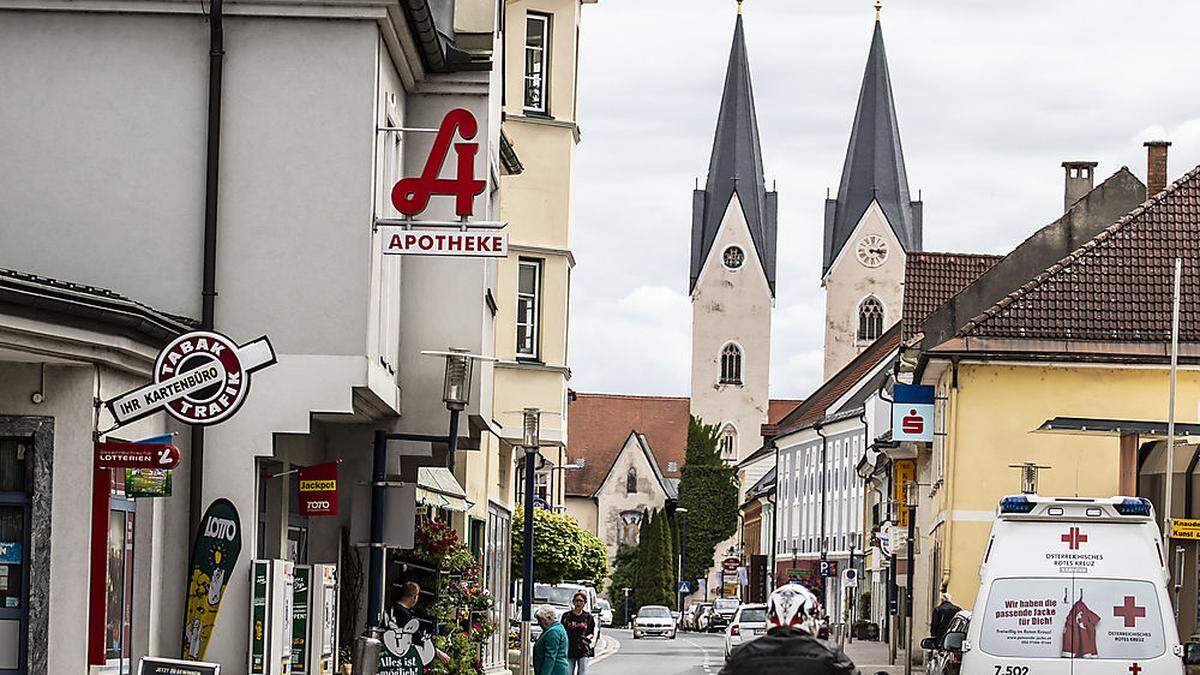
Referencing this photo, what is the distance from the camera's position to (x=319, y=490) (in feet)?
60.8

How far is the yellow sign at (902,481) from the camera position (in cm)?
5078

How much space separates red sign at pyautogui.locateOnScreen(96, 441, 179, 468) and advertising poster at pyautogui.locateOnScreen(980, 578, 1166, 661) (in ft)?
25.5

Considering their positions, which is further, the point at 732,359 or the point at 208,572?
the point at 732,359

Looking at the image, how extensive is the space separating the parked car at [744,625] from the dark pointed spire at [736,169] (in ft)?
267

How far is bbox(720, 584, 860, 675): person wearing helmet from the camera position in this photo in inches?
326

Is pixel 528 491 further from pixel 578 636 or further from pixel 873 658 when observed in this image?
pixel 873 658

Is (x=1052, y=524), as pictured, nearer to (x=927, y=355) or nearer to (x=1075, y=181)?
(x=927, y=355)

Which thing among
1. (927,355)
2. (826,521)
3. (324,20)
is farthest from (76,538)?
(826,521)

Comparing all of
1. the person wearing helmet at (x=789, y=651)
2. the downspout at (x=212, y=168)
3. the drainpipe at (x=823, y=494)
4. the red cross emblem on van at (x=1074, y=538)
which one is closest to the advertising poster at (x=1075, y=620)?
the red cross emblem on van at (x=1074, y=538)

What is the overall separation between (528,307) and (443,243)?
43.6 ft

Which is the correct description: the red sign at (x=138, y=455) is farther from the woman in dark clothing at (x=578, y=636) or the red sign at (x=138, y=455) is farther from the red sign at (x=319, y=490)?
the woman in dark clothing at (x=578, y=636)

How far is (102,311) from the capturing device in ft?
43.0

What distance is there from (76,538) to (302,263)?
420 centimetres

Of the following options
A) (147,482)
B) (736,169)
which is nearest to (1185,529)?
(147,482)
